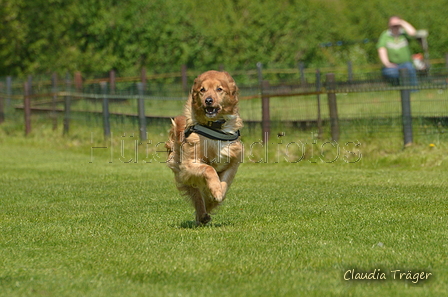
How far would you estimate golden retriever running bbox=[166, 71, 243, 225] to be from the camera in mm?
7266

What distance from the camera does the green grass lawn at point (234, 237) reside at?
491 centimetres

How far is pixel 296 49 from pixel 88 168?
65.8ft

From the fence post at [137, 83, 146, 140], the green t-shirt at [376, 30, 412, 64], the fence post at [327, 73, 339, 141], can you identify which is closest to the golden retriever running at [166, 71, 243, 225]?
the fence post at [327, 73, 339, 141]

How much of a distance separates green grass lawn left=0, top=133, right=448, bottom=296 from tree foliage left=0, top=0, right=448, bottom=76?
18.0m

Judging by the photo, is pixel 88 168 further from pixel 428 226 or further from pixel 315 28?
pixel 315 28

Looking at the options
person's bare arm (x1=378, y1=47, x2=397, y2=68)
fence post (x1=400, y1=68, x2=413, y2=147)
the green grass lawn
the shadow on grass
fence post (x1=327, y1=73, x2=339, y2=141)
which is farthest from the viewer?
person's bare arm (x1=378, y1=47, x2=397, y2=68)

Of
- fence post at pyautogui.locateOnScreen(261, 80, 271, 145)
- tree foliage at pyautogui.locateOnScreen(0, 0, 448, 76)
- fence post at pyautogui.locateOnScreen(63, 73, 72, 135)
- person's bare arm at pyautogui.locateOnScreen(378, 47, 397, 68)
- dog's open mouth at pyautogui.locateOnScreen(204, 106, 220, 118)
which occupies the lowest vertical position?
dog's open mouth at pyautogui.locateOnScreen(204, 106, 220, 118)

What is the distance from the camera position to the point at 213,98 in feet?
→ 23.9

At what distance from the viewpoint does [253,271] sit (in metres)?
5.21

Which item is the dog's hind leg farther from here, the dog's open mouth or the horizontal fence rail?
the horizontal fence rail

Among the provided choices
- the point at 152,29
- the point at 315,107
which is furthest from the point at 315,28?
the point at 315,107

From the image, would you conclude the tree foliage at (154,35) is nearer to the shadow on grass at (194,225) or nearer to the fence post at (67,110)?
the fence post at (67,110)

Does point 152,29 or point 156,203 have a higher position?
point 152,29

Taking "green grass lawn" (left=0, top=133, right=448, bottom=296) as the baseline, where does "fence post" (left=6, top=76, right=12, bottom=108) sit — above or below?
above
